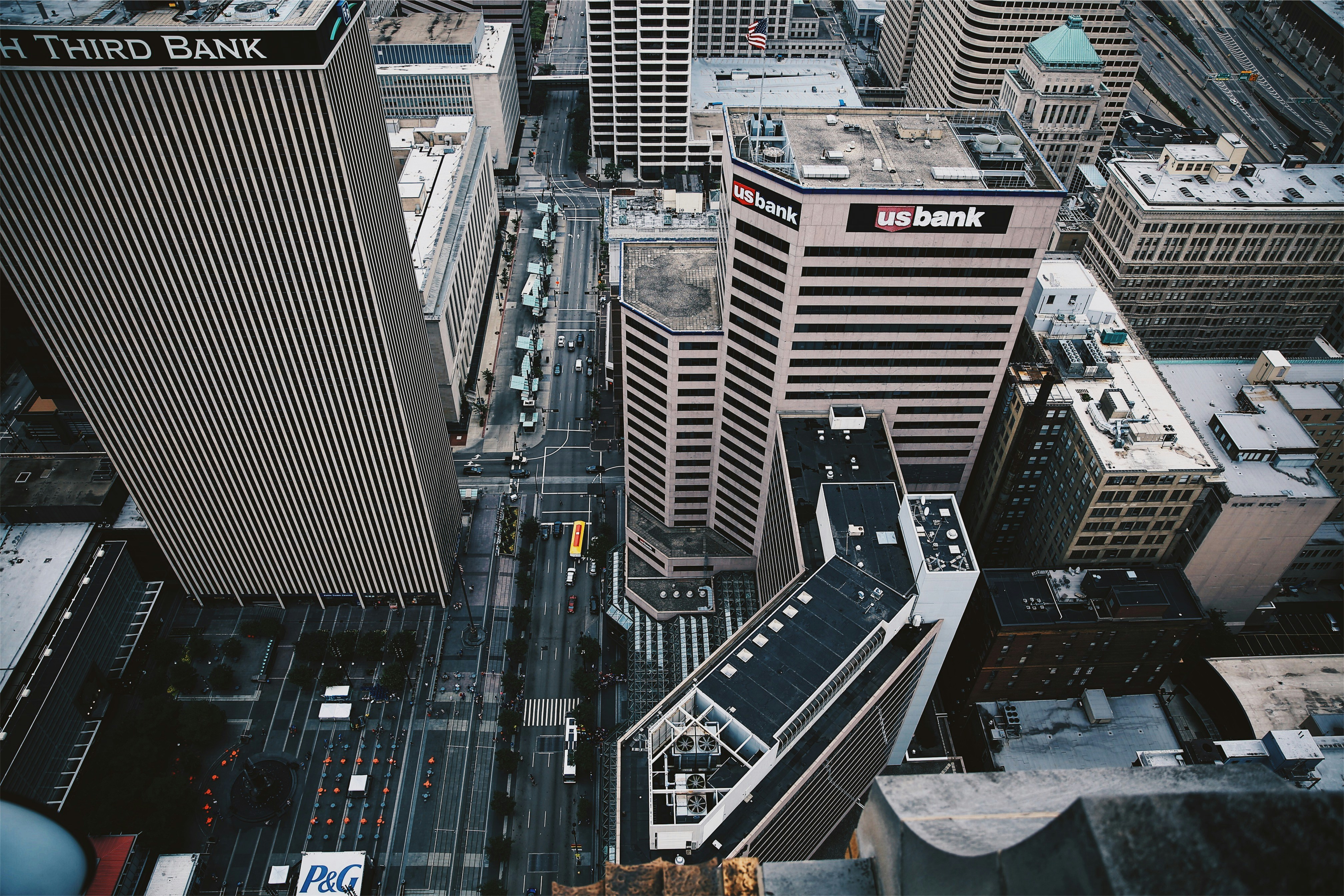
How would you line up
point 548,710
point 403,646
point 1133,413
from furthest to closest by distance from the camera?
1. point 403,646
2. point 548,710
3. point 1133,413

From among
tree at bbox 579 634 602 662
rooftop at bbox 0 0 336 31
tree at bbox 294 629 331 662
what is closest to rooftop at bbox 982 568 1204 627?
tree at bbox 579 634 602 662

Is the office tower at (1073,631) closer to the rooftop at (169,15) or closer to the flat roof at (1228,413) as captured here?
the flat roof at (1228,413)

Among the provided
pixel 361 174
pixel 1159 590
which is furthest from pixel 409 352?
pixel 1159 590

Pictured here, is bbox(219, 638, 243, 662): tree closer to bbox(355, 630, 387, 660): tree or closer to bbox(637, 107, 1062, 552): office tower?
bbox(355, 630, 387, 660): tree

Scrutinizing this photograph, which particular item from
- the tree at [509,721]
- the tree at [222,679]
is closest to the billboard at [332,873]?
the tree at [509,721]

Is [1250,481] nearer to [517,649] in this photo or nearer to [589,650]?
[589,650]

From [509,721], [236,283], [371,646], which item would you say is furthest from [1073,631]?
[236,283]
